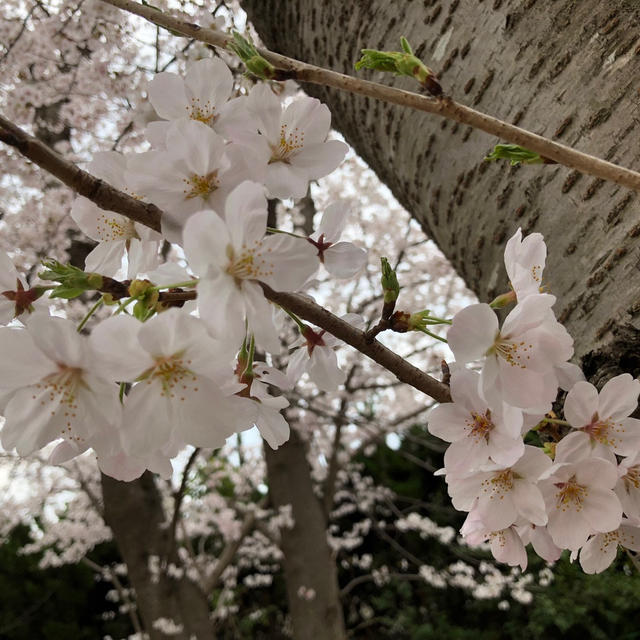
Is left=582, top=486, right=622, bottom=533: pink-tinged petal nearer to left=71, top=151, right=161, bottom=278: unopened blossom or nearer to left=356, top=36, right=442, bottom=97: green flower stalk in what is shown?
left=356, top=36, right=442, bottom=97: green flower stalk

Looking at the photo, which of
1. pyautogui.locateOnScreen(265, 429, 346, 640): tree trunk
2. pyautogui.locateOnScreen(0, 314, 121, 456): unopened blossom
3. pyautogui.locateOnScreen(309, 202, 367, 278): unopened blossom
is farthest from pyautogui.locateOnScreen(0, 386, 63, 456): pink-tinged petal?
pyautogui.locateOnScreen(265, 429, 346, 640): tree trunk

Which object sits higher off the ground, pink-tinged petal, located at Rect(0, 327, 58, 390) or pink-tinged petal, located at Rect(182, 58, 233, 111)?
pink-tinged petal, located at Rect(182, 58, 233, 111)

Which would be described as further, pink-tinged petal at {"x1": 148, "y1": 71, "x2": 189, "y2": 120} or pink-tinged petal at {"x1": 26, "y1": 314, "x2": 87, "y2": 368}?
pink-tinged petal at {"x1": 148, "y1": 71, "x2": 189, "y2": 120}

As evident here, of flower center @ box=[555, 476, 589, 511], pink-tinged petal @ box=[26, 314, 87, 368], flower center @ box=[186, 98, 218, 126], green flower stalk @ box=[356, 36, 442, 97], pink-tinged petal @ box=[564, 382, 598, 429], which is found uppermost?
flower center @ box=[186, 98, 218, 126]

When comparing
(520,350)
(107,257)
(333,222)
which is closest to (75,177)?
(107,257)

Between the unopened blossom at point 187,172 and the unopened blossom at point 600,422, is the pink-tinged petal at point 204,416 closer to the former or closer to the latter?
the unopened blossom at point 187,172

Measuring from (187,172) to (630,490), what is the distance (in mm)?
531

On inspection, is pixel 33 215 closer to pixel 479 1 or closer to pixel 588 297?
pixel 479 1

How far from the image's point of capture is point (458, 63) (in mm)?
988

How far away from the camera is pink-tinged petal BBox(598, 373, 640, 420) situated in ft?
1.87

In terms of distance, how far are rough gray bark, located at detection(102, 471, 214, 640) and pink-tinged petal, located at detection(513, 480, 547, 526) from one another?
10.6 feet

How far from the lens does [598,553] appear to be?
63 cm

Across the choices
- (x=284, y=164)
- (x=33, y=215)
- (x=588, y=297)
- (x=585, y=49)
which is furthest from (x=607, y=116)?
(x=33, y=215)

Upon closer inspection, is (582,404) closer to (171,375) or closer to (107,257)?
(171,375)
